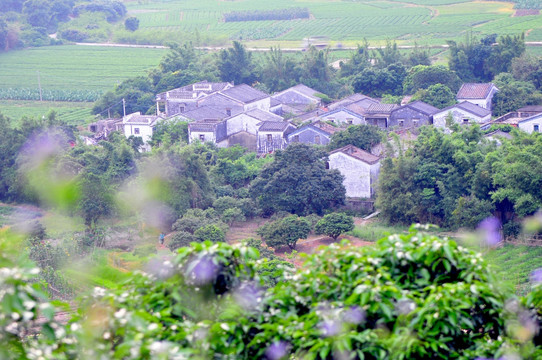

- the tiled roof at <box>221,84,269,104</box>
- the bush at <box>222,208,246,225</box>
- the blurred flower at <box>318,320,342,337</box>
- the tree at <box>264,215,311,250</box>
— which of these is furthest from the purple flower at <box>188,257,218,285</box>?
the tiled roof at <box>221,84,269,104</box>

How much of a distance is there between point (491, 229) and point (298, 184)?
4.81 m

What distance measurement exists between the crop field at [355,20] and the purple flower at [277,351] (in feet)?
139

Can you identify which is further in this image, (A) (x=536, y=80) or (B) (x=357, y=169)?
(A) (x=536, y=80)

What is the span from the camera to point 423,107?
25391 mm

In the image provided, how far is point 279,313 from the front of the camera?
399cm

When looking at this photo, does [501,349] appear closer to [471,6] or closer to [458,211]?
[458,211]

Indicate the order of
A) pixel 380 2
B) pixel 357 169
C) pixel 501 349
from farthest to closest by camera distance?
pixel 380 2 → pixel 357 169 → pixel 501 349

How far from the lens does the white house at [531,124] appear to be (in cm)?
2238

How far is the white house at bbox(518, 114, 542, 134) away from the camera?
22375 millimetres

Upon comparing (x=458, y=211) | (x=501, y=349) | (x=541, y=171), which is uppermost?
(x=501, y=349)

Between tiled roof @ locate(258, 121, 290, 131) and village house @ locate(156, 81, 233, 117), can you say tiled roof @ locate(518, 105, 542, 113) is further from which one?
village house @ locate(156, 81, 233, 117)

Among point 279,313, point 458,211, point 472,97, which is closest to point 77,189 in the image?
point 458,211

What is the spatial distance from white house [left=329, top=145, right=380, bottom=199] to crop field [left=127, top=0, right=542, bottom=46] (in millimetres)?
27256

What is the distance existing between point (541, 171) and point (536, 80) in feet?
50.6
